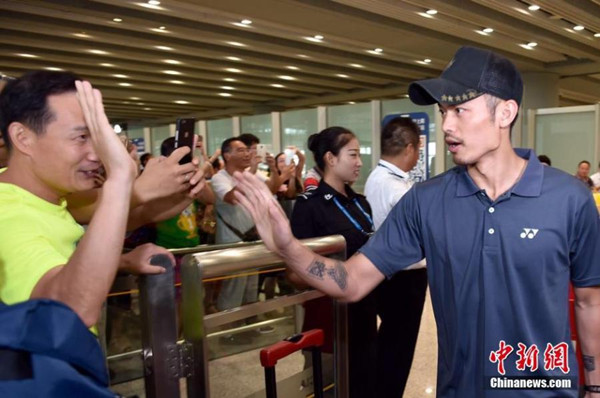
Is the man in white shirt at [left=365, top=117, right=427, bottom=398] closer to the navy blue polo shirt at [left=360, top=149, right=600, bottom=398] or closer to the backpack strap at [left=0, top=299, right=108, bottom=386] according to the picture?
the navy blue polo shirt at [left=360, top=149, right=600, bottom=398]

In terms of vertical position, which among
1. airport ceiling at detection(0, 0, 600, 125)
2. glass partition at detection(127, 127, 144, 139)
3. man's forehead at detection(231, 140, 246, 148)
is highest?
airport ceiling at detection(0, 0, 600, 125)

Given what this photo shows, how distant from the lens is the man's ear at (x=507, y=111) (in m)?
1.50

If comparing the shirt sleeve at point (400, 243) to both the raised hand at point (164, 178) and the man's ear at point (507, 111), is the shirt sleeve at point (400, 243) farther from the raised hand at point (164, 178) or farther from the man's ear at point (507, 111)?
the raised hand at point (164, 178)

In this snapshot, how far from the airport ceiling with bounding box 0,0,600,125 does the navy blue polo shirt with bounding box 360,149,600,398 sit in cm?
647

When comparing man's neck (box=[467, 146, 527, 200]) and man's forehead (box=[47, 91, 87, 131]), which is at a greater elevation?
man's forehead (box=[47, 91, 87, 131])

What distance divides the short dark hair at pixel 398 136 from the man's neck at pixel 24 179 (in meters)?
2.31

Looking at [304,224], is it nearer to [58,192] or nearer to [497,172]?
[497,172]

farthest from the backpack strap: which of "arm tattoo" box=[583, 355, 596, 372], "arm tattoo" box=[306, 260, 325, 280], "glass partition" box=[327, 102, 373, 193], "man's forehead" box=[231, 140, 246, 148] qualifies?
Result: "glass partition" box=[327, 102, 373, 193]

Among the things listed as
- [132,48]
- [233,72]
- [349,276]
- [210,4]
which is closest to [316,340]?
[349,276]

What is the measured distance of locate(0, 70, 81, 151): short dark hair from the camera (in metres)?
1.20

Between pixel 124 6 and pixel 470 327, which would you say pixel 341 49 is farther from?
pixel 470 327

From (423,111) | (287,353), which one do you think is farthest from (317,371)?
(423,111)

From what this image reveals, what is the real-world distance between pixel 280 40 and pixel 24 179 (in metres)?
9.24

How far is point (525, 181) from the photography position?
1.48 m
